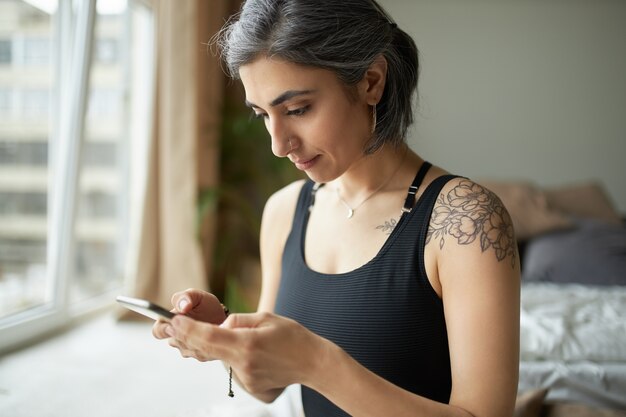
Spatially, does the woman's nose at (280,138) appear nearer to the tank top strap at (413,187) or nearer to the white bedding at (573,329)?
the tank top strap at (413,187)

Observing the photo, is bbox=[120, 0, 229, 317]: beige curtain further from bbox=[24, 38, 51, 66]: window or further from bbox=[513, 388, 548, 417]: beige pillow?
bbox=[513, 388, 548, 417]: beige pillow

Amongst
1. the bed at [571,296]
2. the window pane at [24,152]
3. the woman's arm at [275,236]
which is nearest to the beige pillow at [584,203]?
the bed at [571,296]

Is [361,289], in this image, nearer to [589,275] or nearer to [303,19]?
[303,19]

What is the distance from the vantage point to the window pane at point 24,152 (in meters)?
2.36


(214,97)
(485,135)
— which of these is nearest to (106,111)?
(214,97)

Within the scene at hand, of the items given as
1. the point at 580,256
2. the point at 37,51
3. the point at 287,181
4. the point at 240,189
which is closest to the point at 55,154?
the point at 37,51

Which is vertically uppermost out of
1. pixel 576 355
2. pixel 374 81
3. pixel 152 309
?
pixel 374 81

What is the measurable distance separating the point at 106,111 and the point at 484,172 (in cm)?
256

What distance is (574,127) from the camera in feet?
12.5

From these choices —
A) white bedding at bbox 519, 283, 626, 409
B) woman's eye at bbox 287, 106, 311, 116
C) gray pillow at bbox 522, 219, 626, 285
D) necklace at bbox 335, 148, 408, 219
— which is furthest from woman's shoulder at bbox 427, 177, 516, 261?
gray pillow at bbox 522, 219, 626, 285

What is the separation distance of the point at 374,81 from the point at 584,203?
108 inches

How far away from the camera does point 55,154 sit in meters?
2.73

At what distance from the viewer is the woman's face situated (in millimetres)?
962

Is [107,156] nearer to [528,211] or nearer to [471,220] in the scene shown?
[528,211]
